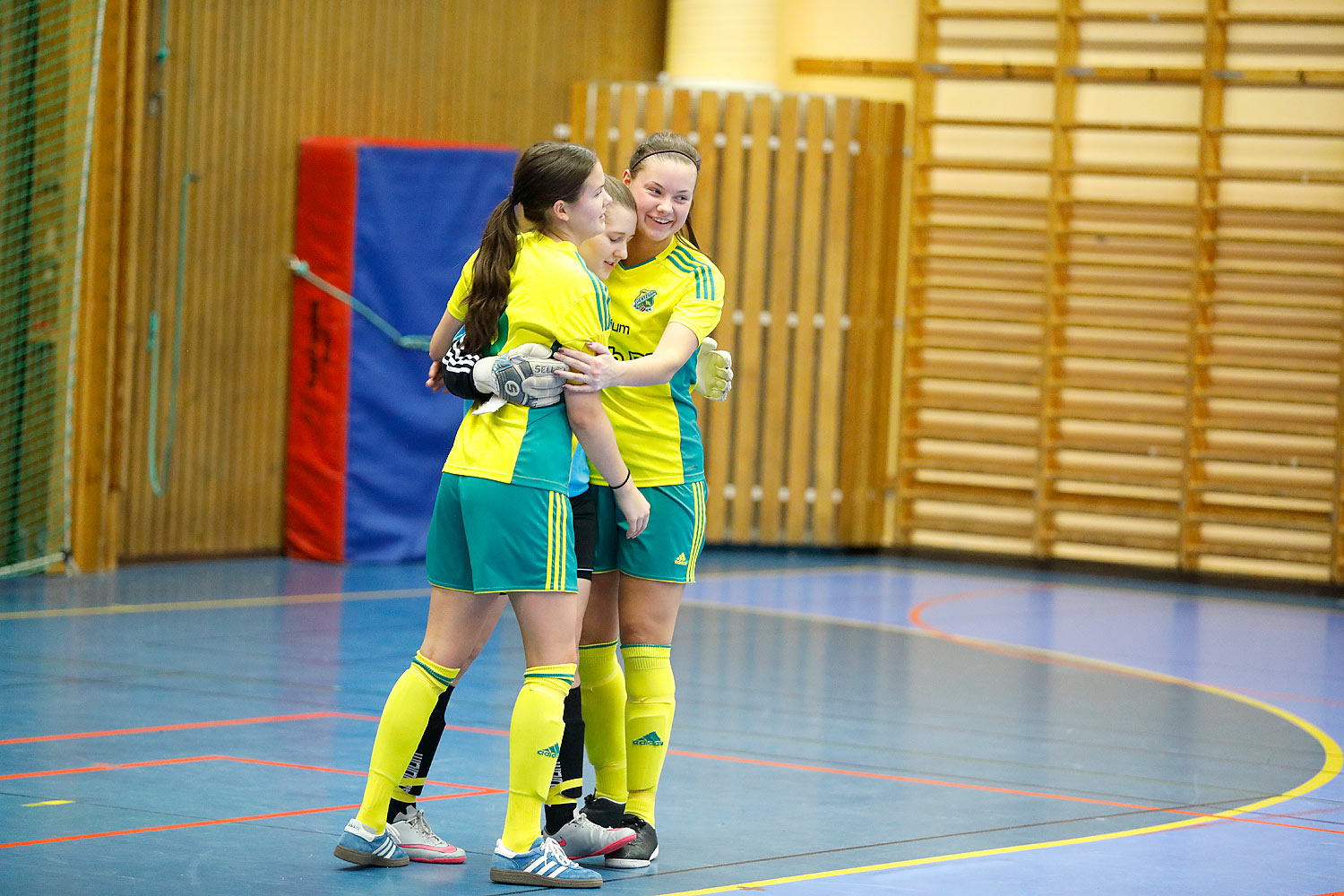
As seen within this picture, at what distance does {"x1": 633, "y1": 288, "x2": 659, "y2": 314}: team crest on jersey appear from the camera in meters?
3.66

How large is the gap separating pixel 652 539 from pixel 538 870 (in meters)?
0.73

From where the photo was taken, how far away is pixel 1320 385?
10.1 meters

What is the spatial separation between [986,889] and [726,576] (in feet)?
19.4

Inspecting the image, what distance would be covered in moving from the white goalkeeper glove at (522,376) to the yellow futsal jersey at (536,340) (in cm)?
3

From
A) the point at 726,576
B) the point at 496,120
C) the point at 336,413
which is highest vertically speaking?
the point at 496,120

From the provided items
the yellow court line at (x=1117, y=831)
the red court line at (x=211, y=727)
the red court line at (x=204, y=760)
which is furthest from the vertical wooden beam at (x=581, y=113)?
the red court line at (x=204, y=760)

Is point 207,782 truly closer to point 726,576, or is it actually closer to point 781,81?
point 726,576

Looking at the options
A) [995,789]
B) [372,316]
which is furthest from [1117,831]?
[372,316]

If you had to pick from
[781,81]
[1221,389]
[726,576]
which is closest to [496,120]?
[781,81]

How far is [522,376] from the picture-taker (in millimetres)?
3254

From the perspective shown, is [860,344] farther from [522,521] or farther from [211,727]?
[522,521]

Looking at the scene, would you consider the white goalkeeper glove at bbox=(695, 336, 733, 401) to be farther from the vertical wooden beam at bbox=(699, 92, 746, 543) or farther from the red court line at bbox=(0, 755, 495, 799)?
the vertical wooden beam at bbox=(699, 92, 746, 543)

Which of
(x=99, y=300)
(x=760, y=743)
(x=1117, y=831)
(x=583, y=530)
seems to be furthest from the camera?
(x=99, y=300)

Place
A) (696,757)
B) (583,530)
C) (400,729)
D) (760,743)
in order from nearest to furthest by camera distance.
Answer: (400,729)
(583,530)
(696,757)
(760,743)
